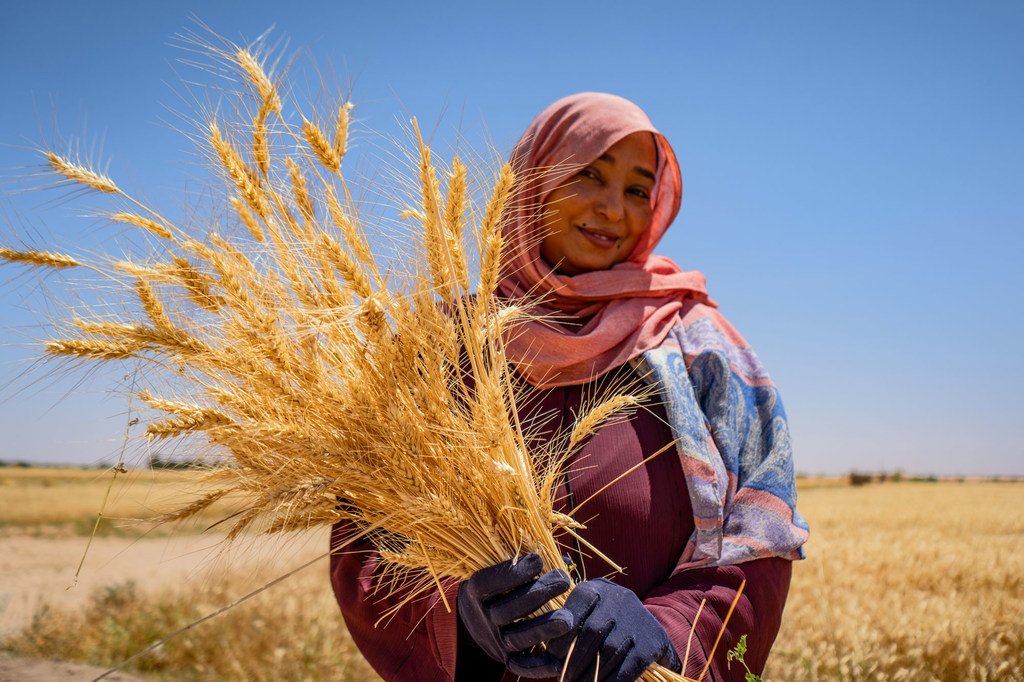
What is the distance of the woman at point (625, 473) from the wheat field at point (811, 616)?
0.46 m

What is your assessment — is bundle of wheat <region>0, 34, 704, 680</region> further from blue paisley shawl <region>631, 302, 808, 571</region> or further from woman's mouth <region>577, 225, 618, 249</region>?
woman's mouth <region>577, 225, 618, 249</region>

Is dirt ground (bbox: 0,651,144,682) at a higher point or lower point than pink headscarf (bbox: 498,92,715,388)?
lower

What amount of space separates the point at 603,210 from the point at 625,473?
88cm

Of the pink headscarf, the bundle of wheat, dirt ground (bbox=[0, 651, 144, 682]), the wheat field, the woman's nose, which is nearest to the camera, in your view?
the bundle of wheat

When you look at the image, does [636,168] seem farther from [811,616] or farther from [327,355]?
[811,616]

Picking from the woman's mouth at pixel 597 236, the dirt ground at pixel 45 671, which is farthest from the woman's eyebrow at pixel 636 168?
the dirt ground at pixel 45 671

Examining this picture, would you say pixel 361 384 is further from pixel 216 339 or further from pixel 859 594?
pixel 859 594

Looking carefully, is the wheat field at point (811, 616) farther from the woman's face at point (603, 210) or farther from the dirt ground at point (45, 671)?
the woman's face at point (603, 210)

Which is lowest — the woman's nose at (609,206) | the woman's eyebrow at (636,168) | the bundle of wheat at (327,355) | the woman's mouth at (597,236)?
the bundle of wheat at (327,355)

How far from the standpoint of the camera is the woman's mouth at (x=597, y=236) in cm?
193

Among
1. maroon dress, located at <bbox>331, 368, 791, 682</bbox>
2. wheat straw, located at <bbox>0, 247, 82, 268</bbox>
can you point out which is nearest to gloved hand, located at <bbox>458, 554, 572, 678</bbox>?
maroon dress, located at <bbox>331, 368, 791, 682</bbox>

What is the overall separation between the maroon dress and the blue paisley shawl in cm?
7

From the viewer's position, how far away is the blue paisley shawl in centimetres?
153

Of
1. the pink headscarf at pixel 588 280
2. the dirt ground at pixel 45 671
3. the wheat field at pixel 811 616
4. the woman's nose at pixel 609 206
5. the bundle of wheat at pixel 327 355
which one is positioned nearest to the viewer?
the bundle of wheat at pixel 327 355
